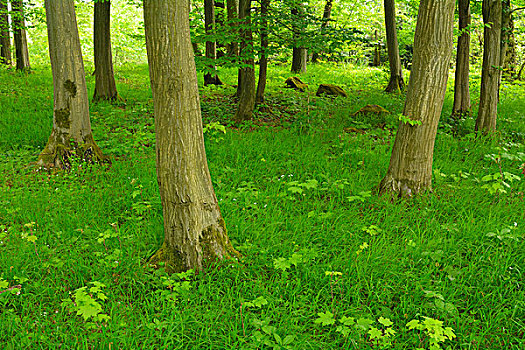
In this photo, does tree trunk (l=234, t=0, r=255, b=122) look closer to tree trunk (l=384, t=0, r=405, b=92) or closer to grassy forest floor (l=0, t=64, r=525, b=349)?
grassy forest floor (l=0, t=64, r=525, b=349)

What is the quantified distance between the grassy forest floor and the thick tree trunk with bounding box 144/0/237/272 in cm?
23

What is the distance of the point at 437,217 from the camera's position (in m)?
4.27

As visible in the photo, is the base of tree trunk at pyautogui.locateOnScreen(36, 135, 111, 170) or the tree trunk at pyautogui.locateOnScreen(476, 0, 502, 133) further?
→ the tree trunk at pyautogui.locateOnScreen(476, 0, 502, 133)

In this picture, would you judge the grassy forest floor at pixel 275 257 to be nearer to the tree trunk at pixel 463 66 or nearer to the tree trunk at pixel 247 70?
the tree trunk at pixel 247 70

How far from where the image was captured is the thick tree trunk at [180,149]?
2865 millimetres

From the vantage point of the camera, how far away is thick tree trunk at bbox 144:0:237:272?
2.87 m

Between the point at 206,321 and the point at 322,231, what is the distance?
1.65 m

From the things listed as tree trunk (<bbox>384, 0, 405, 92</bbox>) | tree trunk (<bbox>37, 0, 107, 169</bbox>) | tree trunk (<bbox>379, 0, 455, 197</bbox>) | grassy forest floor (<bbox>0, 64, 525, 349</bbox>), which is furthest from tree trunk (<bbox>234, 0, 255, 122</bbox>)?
tree trunk (<bbox>384, 0, 405, 92</bbox>)

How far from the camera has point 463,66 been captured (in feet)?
28.3

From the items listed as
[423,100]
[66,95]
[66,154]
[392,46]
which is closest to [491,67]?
[423,100]

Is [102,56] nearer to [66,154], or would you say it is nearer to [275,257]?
[66,154]

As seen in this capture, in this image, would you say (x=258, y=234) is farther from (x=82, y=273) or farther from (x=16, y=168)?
(x=16, y=168)

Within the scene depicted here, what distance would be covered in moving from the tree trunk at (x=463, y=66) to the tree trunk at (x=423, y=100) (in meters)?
4.87

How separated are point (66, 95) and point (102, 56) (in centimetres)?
455
